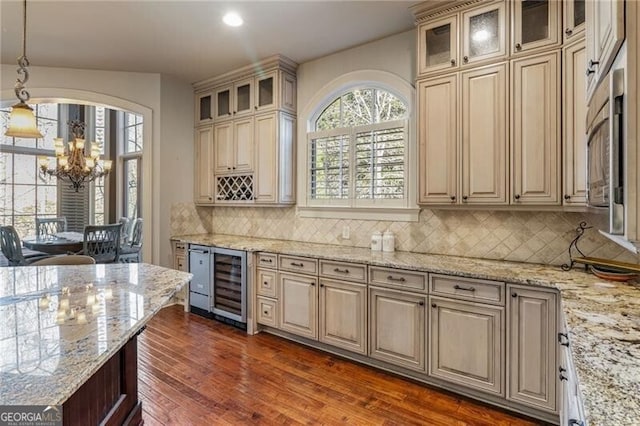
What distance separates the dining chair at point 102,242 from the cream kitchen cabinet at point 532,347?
456 cm

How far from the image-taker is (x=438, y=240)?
3.10 meters

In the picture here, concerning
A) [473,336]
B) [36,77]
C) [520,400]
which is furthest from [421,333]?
[36,77]

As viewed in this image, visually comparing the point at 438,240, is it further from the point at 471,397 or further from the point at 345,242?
the point at 471,397

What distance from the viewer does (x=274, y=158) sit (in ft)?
12.9

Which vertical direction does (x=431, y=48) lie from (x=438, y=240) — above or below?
above

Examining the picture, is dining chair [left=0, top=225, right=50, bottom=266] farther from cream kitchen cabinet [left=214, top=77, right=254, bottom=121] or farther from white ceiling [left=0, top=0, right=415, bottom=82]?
cream kitchen cabinet [left=214, top=77, right=254, bottom=121]

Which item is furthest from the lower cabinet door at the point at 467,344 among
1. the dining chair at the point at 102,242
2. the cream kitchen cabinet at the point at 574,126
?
the dining chair at the point at 102,242

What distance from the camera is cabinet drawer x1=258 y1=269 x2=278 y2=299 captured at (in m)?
3.50

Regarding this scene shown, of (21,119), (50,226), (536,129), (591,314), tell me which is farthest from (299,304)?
(50,226)

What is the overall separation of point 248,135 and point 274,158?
21.3 inches

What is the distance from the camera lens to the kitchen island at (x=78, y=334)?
3.13 feet

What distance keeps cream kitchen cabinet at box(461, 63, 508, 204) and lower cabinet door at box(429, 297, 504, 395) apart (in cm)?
81

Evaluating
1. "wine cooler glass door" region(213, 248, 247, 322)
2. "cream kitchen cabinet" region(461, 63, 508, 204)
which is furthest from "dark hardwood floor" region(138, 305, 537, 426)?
"cream kitchen cabinet" region(461, 63, 508, 204)

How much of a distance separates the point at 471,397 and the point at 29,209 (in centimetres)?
789
